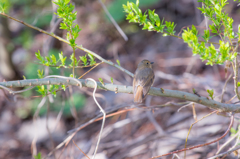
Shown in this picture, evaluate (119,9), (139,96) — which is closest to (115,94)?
(119,9)

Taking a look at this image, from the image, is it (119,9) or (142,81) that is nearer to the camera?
(142,81)

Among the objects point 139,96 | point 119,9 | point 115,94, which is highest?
point 119,9

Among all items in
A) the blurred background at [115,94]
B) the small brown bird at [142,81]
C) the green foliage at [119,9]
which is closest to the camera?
the small brown bird at [142,81]

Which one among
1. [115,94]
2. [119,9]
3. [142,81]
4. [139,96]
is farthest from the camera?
[119,9]

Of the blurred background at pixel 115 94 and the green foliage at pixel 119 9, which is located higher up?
the green foliage at pixel 119 9

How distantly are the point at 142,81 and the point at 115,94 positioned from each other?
2.57 m

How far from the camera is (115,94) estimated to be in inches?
219

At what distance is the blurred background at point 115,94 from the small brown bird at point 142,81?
298 millimetres

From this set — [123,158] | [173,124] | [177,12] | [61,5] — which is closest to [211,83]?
[173,124]

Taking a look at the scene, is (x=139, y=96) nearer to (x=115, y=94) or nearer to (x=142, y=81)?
(x=142, y=81)

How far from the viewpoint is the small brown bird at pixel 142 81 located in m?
2.77

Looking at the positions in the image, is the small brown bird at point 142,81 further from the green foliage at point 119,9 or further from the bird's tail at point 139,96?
the green foliage at point 119,9

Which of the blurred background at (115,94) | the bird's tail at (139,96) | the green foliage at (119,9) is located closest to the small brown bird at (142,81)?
the bird's tail at (139,96)

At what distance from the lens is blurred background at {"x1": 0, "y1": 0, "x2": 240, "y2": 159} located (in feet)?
12.9
